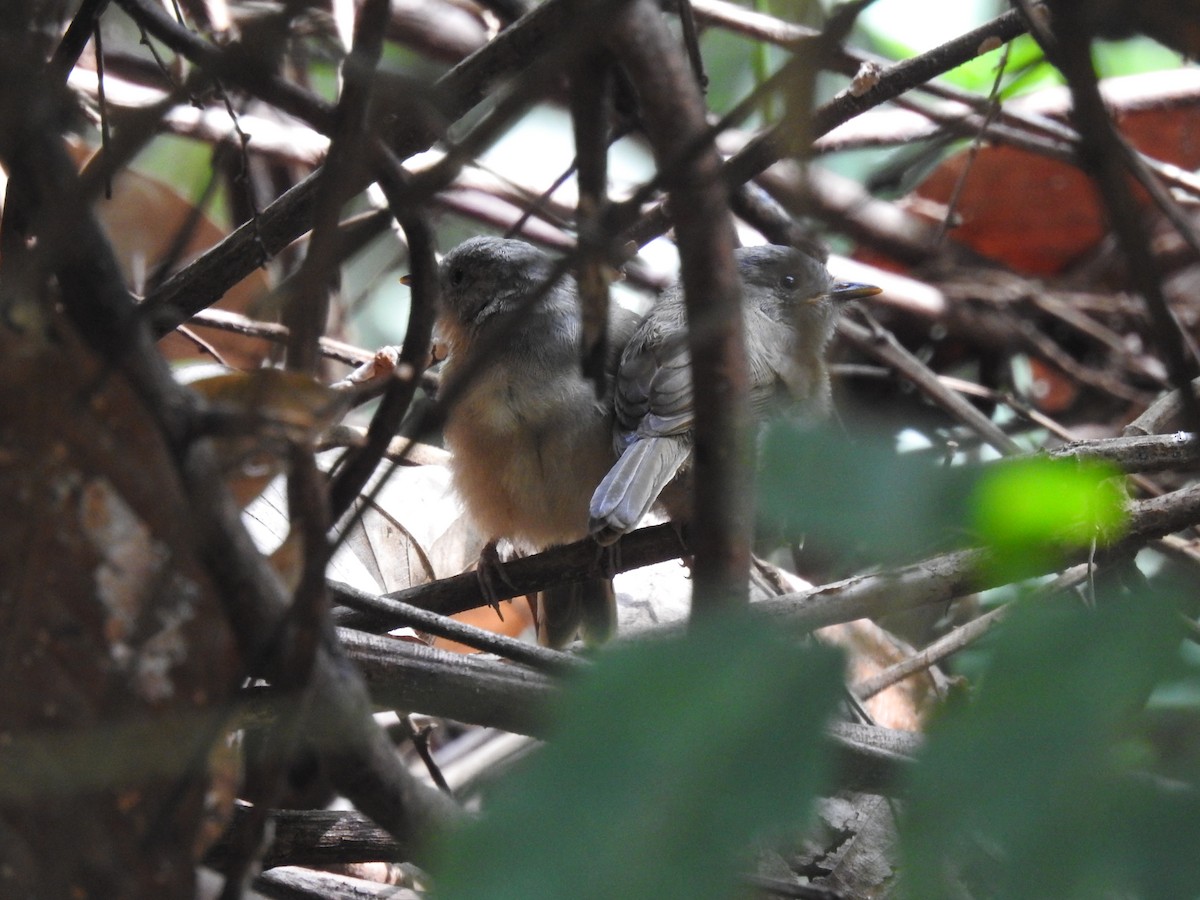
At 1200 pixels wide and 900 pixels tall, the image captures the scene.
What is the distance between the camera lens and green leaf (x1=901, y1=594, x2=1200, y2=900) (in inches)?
37.3

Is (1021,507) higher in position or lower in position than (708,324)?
lower

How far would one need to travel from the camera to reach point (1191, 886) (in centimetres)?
97

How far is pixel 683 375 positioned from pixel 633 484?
54cm

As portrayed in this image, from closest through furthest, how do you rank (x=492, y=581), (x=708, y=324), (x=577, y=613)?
(x=708, y=324)
(x=492, y=581)
(x=577, y=613)

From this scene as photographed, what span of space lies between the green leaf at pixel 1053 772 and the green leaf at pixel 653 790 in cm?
12

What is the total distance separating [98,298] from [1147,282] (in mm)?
1144

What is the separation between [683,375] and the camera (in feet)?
12.0

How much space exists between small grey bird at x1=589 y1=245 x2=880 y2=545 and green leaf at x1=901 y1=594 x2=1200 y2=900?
2.01m

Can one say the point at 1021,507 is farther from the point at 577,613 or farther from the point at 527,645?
the point at 577,613

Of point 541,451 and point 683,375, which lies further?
point 541,451

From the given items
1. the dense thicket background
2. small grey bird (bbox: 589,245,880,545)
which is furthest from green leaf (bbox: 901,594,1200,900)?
small grey bird (bbox: 589,245,880,545)

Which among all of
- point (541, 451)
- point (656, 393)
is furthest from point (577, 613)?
point (656, 393)

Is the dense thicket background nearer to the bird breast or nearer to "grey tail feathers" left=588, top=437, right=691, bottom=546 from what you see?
"grey tail feathers" left=588, top=437, right=691, bottom=546

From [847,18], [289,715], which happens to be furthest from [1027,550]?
[289,715]
